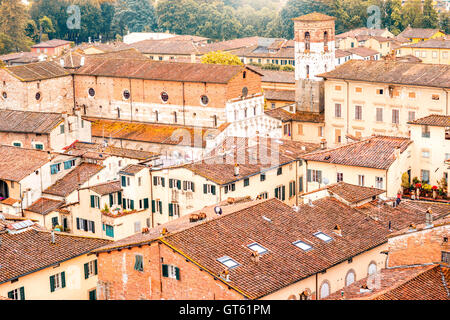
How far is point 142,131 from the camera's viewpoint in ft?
171

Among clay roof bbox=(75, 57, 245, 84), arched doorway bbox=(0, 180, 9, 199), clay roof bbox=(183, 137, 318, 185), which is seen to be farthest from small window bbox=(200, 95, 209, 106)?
arched doorway bbox=(0, 180, 9, 199)

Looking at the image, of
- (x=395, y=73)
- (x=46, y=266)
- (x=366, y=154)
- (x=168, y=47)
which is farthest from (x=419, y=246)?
(x=168, y=47)

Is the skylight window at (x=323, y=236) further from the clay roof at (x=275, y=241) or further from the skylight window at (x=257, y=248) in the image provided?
the skylight window at (x=257, y=248)

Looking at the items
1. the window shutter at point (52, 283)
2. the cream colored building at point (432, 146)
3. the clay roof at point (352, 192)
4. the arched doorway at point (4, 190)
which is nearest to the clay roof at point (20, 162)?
the arched doorway at point (4, 190)

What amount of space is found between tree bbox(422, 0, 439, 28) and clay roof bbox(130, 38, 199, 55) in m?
39.2

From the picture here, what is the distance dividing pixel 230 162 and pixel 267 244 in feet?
48.8

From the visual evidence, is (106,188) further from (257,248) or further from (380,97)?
(380,97)

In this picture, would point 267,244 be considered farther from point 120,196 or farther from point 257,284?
point 120,196

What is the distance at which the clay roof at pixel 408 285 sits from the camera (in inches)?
723

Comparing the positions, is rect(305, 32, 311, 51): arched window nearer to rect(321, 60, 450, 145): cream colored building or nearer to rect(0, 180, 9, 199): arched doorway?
rect(321, 60, 450, 145): cream colored building

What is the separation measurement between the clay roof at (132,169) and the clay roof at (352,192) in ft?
36.5

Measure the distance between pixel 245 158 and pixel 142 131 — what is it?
1453 centimetres

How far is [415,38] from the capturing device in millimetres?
102875
